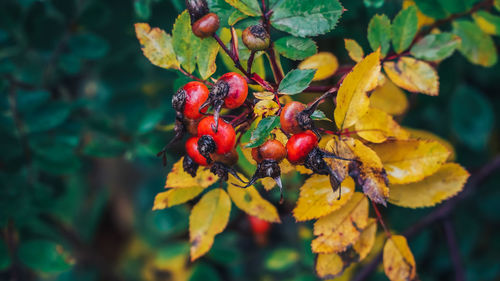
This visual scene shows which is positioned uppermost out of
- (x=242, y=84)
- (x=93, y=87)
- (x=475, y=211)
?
(x=242, y=84)

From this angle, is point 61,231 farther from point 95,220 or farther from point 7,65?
point 7,65

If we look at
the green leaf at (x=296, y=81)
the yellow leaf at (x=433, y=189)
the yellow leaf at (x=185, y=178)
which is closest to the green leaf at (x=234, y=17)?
the green leaf at (x=296, y=81)

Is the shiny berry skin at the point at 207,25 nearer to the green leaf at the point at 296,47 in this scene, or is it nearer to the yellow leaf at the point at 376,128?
the green leaf at the point at 296,47

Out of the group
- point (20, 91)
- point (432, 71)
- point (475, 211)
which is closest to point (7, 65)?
point (20, 91)

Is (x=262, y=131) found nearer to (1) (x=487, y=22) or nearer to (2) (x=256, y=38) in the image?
(2) (x=256, y=38)

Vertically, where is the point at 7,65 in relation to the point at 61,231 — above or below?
above

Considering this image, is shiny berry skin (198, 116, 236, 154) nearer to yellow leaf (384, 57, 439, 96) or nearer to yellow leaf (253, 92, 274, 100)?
yellow leaf (253, 92, 274, 100)
